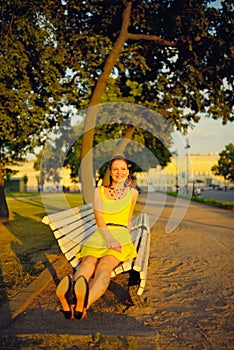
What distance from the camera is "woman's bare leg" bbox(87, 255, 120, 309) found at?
404 cm

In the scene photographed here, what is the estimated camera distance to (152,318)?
441cm

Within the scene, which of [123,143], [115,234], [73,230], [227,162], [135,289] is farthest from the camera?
[227,162]

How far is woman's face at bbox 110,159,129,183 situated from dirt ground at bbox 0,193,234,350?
1482 mm

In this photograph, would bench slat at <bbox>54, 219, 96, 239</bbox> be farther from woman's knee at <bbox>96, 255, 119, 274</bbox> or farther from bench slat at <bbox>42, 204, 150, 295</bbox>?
woman's knee at <bbox>96, 255, 119, 274</bbox>

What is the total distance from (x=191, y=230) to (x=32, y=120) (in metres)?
5.95

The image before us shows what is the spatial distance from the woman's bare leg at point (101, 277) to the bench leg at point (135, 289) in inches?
11.6

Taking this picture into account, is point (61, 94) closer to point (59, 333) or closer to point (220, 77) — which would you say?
point (220, 77)

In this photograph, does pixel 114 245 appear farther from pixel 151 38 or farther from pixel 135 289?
pixel 151 38

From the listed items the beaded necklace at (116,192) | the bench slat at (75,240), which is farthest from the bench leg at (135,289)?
the beaded necklace at (116,192)

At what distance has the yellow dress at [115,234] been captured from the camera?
466 cm

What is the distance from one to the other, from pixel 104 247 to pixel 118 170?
0.96 metres

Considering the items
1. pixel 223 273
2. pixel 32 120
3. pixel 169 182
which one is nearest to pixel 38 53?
pixel 32 120

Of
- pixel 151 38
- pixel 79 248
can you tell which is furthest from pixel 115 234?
pixel 151 38

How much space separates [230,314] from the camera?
4574 millimetres
